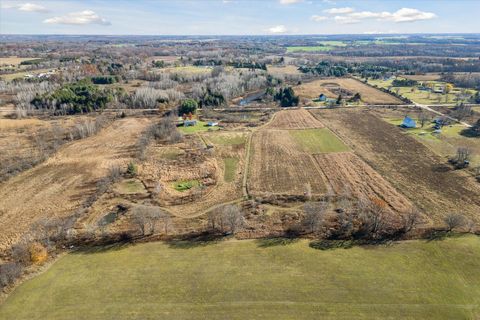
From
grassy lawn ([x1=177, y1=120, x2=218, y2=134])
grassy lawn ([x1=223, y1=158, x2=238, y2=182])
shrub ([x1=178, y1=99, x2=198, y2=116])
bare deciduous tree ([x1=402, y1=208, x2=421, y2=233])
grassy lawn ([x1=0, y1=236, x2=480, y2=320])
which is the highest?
shrub ([x1=178, y1=99, x2=198, y2=116])

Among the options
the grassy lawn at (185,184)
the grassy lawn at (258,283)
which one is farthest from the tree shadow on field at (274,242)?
the grassy lawn at (185,184)

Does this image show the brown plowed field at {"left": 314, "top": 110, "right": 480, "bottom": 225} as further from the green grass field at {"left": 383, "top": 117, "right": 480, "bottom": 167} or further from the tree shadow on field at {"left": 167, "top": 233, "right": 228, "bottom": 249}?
the tree shadow on field at {"left": 167, "top": 233, "right": 228, "bottom": 249}

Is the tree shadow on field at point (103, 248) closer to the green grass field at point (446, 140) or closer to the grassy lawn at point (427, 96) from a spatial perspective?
the green grass field at point (446, 140)

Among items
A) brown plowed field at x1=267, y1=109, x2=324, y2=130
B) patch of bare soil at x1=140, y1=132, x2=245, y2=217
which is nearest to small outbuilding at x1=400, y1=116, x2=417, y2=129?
brown plowed field at x1=267, y1=109, x2=324, y2=130

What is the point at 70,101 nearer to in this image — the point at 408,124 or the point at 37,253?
the point at 37,253

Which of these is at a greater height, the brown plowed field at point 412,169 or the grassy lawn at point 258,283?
the brown plowed field at point 412,169
